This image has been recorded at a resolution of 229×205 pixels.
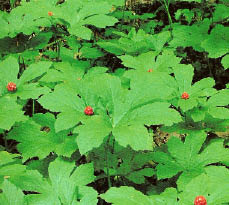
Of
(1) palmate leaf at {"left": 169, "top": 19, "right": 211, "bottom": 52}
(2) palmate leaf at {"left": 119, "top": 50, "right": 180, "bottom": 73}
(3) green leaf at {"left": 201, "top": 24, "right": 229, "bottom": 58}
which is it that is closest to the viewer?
(2) palmate leaf at {"left": 119, "top": 50, "right": 180, "bottom": 73}

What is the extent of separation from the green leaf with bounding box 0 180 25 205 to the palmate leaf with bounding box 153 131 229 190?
34.4 inches

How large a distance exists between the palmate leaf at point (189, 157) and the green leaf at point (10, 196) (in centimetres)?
87

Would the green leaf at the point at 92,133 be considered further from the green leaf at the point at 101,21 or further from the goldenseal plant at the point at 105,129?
the green leaf at the point at 101,21

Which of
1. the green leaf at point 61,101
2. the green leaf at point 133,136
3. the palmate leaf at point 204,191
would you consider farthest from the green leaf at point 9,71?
the palmate leaf at point 204,191

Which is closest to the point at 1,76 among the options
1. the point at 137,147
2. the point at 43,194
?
the point at 43,194

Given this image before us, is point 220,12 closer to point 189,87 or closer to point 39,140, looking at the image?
point 189,87

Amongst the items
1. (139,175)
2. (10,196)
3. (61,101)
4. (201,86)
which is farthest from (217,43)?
(10,196)

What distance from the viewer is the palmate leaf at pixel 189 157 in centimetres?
205

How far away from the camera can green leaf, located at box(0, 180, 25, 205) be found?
5.28 feet

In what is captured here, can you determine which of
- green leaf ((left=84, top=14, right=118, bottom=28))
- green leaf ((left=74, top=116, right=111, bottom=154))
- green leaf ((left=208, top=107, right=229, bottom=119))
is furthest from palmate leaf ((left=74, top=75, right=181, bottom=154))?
green leaf ((left=84, top=14, right=118, bottom=28))

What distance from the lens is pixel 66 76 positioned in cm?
274

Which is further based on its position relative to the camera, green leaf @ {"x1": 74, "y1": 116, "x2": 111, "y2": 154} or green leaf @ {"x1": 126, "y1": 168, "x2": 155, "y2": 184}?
green leaf @ {"x1": 126, "y1": 168, "x2": 155, "y2": 184}

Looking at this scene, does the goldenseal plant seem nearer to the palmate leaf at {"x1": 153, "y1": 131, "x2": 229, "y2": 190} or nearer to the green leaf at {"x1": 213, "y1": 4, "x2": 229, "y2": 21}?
the palmate leaf at {"x1": 153, "y1": 131, "x2": 229, "y2": 190}

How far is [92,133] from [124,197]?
370 mm
